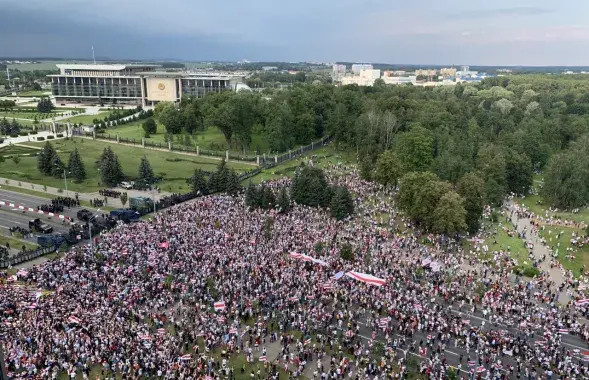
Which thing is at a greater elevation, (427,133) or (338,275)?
(427,133)

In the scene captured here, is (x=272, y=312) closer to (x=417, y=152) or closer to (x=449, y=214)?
(x=449, y=214)

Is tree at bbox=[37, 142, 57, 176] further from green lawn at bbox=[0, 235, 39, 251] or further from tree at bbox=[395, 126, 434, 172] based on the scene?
tree at bbox=[395, 126, 434, 172]

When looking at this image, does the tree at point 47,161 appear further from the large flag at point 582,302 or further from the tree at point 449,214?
the large flag at point 582,302

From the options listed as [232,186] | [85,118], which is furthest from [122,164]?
[85,118]

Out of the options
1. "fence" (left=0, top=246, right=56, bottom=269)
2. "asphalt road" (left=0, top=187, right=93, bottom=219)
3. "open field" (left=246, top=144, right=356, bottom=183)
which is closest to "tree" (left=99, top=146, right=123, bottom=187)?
"asphalt road" (left=0, top=187, right=93, bottom=219)

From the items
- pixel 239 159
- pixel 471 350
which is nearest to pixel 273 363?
pixel 471 350

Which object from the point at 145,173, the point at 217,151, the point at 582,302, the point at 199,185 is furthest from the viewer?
the point at 217,151

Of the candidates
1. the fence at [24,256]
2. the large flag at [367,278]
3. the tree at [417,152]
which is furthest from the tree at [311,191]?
the fence at [24,256]
